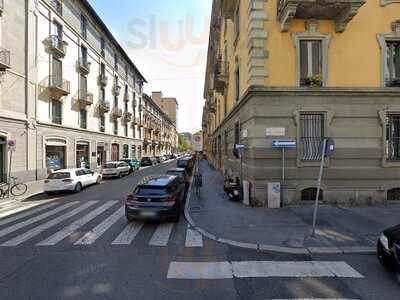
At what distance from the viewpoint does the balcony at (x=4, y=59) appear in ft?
51.0

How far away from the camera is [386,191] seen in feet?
33.6

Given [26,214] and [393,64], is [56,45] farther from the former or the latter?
[393,64]

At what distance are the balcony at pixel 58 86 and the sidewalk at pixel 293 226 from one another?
16.5 m

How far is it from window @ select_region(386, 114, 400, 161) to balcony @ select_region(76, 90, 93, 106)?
2418 cm

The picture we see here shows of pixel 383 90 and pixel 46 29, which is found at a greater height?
pixel 46 29

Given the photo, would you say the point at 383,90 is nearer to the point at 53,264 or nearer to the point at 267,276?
the point at 267,276

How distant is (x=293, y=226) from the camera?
296 inches

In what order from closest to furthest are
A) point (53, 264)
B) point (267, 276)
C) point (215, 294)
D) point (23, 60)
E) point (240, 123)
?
1. point (215, 294)
2. point (267, 276)
3. point (53, 264)
4. point (240, 123)
5. point (23, 60)

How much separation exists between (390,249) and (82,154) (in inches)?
1041

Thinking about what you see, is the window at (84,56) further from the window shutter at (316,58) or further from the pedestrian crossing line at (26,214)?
the window shutter at (316,58)

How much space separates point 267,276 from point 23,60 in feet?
66.4

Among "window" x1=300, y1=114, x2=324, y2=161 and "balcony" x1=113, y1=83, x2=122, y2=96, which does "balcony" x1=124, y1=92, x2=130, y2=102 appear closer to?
"balcony" x1=113, y1=83, x2=122, y2=96

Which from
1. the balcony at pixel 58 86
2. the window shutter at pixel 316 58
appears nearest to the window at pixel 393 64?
the window shutter at pixel 316 58

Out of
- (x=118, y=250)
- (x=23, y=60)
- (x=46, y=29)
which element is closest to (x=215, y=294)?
(x=118, y=250)
